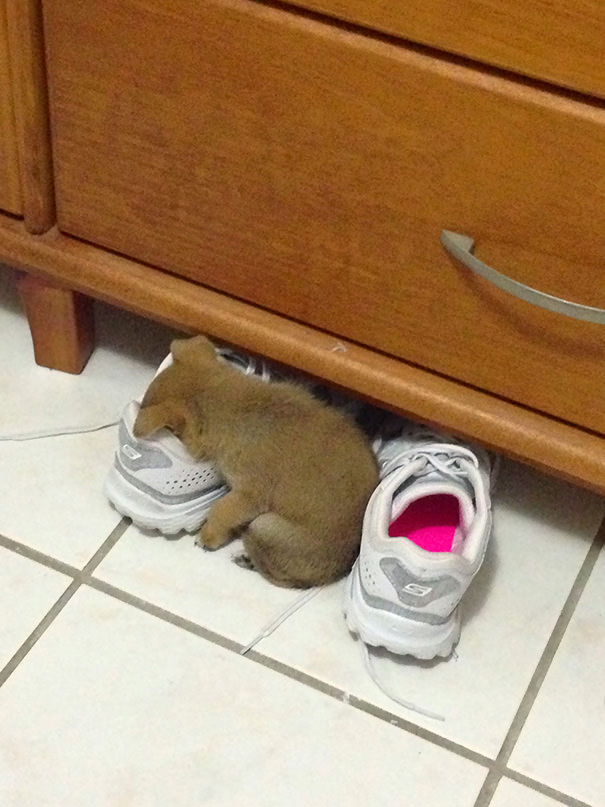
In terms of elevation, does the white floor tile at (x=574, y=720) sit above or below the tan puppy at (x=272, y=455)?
below

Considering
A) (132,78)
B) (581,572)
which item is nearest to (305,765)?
(581,572)

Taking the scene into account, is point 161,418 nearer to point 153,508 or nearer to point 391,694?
point 153,508

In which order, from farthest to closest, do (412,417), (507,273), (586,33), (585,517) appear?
1. (585,517)
2. (412,417)
3. (507,273)
4. (586,33)

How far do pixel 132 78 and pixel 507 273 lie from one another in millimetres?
331

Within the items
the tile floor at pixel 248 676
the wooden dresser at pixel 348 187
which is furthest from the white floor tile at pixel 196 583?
the wooden dresser at pixel 348 187

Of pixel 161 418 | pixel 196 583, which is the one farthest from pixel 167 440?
pixel 196 583

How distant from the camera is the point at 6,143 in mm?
892

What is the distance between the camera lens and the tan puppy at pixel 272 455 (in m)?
0.89

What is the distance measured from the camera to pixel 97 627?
2.97 ft

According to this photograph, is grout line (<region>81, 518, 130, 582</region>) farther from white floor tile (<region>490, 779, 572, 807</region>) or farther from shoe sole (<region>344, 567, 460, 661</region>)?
white floor tile (<region>490, 779, 572, 807</region>)

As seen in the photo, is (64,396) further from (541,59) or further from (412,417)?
(541,59)

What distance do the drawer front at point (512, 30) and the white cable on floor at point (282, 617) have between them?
19.4 inches

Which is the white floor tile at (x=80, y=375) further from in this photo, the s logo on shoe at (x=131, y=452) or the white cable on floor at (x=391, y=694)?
the white cable on floor at (x=391, y=694)

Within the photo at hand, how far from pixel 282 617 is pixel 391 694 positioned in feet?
0.39
